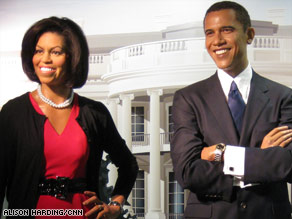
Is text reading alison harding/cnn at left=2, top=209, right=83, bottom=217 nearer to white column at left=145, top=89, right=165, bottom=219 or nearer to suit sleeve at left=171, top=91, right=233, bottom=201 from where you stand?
suit sleeve at left=171, top=91, right=233, bottom=201

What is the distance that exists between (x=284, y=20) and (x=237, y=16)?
2.20 meters

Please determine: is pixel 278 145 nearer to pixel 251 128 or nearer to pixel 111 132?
pixel 251 128

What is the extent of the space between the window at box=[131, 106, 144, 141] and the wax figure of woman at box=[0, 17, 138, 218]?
2452 millimetres

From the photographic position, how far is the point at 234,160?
2168 mm

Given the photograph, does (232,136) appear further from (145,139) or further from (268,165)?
(145,139)

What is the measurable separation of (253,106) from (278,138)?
185 mm

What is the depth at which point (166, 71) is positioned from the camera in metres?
4.67

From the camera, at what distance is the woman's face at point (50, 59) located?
6.89 ft

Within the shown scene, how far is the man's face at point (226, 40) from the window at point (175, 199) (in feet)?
7.47

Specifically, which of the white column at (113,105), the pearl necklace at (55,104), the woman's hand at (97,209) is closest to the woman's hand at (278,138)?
the woman's hand at (97,209)

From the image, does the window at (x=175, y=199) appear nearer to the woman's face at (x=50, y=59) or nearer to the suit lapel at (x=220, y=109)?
the suit lapel at (x=220, y=109)

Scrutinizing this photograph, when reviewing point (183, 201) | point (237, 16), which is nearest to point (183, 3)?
point (183, 201)

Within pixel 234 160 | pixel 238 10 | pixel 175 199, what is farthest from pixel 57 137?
pixel 175 199

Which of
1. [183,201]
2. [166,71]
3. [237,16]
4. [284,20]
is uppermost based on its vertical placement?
[284,20]
